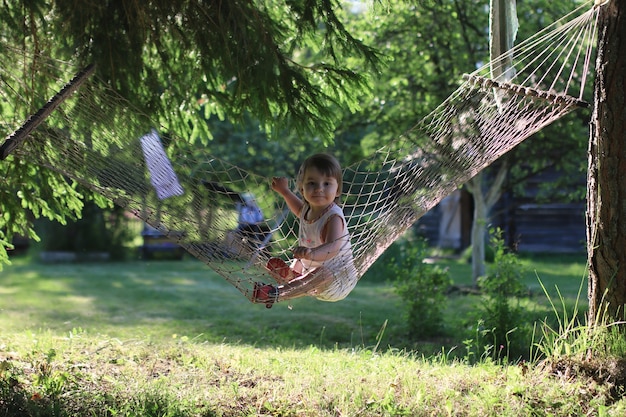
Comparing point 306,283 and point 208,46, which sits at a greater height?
point 208,46

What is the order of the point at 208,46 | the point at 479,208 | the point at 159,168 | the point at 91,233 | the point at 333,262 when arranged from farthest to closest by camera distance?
the point at 91,233
the point at 479,208
the point at 208,46
the point at 159,168
the point at 333,262

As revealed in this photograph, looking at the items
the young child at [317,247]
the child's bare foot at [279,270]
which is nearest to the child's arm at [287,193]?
the young child at [317,247]

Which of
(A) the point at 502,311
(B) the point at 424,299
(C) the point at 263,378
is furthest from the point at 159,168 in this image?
(B) the point at 424,299

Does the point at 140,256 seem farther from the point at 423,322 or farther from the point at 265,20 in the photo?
the point at 265,20

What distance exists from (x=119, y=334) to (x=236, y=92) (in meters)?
2.23

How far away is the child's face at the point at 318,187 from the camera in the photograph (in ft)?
9.30

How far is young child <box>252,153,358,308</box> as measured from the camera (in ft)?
8.45

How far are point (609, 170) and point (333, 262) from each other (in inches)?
41.7

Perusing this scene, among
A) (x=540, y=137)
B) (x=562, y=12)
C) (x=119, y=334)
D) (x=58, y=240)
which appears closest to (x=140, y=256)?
(x=58, y=240)

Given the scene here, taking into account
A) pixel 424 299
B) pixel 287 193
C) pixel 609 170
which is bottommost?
pixel 424 299

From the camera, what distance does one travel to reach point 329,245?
269 centimetres

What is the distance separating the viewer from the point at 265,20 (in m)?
3.51

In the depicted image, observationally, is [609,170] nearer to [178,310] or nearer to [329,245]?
[329,245]

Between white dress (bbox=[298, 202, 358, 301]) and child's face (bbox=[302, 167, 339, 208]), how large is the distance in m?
0.05
